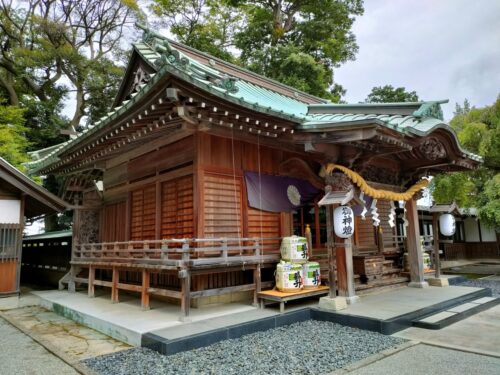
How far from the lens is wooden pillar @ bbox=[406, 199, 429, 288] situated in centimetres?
915

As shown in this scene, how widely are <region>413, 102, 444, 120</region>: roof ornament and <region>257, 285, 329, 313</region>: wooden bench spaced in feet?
14.4

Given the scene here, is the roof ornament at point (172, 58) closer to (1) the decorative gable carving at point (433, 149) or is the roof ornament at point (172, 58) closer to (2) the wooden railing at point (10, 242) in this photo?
(1) the decorative gable carving at point (433, 149)

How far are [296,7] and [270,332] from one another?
28.0 metres

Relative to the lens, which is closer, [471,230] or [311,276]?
[311,276]

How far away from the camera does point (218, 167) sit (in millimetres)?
7457

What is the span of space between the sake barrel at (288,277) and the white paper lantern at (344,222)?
1107 mm

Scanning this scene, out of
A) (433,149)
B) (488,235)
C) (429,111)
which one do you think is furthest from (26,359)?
(488,235)

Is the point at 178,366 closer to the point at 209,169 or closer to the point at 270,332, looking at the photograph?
the point at 270,332

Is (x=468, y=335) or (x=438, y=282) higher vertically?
(x=438, y=282)

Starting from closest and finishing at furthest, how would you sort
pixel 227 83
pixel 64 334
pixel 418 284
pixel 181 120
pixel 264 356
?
pixel 264 356, pixel 227 83, pixel 64 334, pixel 181 120, pixel 418 284

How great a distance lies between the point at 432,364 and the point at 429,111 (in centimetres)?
577

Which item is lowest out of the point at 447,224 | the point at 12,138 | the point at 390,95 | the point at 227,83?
the point at 447,224

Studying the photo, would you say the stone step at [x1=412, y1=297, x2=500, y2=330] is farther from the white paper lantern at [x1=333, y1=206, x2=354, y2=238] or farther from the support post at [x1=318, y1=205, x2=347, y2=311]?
the white paper lantern at [x1=333, y1=206, x2=354, y2=238]

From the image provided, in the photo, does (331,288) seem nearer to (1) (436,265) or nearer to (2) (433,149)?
(2) (433,149)
